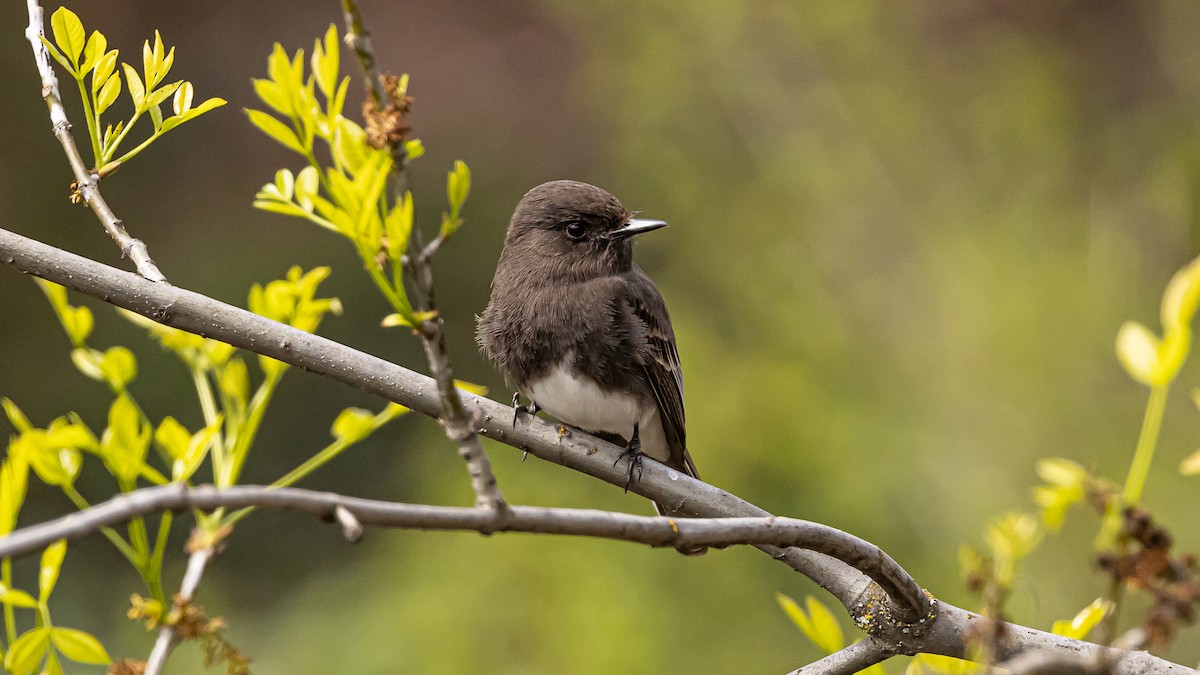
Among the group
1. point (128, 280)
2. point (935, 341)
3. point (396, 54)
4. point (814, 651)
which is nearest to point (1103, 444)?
point (935, 341)

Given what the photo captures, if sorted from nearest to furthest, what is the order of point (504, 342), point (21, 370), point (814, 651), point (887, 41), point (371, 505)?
point (371, 505) → point (504, 342) → point (814, 651) → point (887, 41) → point (21, 370)

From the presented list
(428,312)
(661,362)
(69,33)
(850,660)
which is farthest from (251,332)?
(661,362)

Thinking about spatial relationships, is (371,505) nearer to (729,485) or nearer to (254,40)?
(729,485)

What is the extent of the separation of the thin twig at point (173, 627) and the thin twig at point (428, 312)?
0.98ft

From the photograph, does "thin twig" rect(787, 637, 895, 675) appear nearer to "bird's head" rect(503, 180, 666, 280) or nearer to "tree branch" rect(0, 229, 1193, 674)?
"tree branch" rect(0, 229, 1193, 674)

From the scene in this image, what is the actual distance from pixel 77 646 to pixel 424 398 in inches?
20.9

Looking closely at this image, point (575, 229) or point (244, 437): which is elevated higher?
point (575, 229)

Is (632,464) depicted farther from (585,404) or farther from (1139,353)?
(1139,353)

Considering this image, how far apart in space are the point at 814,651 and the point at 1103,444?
3.86 feet

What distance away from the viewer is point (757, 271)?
429 centimetres

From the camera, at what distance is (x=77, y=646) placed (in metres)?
1.11

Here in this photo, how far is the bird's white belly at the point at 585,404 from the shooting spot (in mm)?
2451

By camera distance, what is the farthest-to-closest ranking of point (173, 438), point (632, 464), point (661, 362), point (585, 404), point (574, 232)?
point (574, 232) → point (661, 362) → point (585, 404) → point (632, 464) → point (173, 438)

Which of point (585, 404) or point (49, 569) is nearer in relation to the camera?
point (49, 569)
